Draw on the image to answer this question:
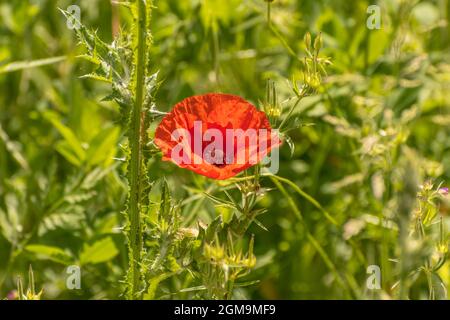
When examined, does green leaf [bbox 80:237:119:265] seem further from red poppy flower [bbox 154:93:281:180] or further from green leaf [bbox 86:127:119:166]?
red poppy flower [bbox 154:93:281:180]

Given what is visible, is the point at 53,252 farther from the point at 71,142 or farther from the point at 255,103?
the point at 255,103

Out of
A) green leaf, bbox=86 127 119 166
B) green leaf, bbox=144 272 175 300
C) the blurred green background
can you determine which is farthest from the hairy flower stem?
green leaf, bbox=86 127 119 166

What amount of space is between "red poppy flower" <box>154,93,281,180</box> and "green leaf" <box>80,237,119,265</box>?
0.43 metres

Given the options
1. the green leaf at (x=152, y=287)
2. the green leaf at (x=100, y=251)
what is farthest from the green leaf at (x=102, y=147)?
the green leaf at (x=152, y=287)

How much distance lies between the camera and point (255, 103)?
83.9 inches

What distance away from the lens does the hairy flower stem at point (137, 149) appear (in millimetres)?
1288

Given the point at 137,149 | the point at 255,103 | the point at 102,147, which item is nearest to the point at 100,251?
the point at 102,147

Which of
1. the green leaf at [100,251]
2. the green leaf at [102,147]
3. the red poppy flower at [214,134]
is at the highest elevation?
the red poppy flower at [214,134]

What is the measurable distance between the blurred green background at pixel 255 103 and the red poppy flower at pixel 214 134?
0.31 m

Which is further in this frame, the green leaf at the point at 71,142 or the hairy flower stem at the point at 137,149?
the green leaf at the point at 71,142

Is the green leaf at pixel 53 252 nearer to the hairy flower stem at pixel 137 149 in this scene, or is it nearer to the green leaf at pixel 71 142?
the green leaf at pixel 71 142

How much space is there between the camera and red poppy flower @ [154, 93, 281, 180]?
1279 mm

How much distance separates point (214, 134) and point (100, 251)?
1.54 feet

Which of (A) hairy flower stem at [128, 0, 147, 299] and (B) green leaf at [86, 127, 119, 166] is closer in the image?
(A) hairy flower stem at [128, 0, 147, 299]
